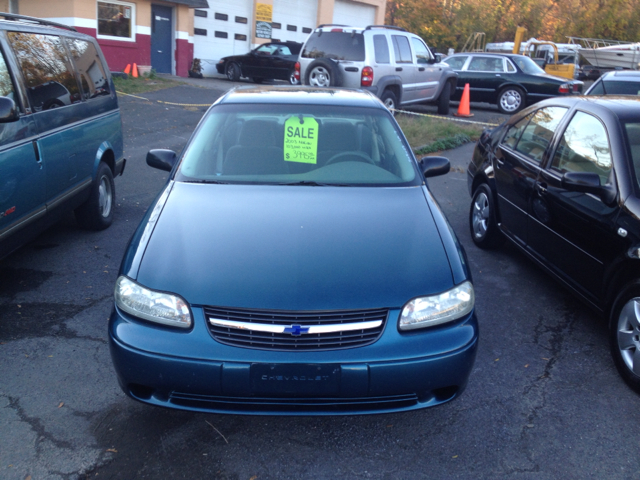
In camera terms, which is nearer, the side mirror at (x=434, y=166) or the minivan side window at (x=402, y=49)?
the side mirror at (x=434, y=166)

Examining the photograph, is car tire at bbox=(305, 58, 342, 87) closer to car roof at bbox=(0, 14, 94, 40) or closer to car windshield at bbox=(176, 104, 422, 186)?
car roof at bbox=(0, 14, 94, 40)

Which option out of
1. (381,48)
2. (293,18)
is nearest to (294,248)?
(381,48)

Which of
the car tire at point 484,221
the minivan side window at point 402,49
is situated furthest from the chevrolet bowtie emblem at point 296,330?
the minivan side window at point 402,49

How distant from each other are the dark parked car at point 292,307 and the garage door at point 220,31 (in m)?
21.5

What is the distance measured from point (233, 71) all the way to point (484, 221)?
59.8 ft

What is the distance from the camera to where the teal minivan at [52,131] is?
4246 mm

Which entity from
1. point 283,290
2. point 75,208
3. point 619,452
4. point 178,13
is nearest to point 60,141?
point 75,208

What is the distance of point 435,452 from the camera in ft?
9.37

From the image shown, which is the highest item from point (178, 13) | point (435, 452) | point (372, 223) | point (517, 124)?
point (178, 13)

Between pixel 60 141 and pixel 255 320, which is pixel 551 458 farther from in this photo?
pixel 60 141

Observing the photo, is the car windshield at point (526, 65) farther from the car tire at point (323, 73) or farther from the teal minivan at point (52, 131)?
the teal minivan at point (52, 131)

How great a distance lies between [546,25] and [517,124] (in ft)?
157

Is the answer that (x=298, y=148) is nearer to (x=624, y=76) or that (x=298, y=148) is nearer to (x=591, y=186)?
(x=591, y=186)

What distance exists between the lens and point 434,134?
1115cm
